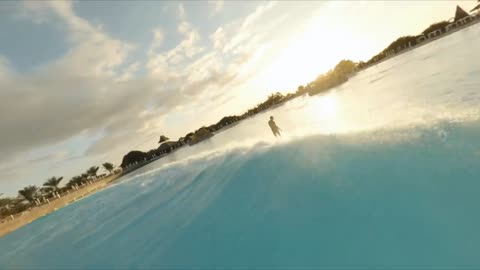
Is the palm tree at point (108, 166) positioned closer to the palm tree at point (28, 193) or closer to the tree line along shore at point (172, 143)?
the tree line along shore at point (172, 143)

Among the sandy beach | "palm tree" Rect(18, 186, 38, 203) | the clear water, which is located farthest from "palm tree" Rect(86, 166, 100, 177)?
the clear water

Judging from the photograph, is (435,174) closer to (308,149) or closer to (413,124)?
(413,124)

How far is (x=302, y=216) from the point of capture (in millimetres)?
6512

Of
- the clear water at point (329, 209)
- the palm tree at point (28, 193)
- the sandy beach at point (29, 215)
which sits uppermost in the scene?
the palm tree at point (28, 193)

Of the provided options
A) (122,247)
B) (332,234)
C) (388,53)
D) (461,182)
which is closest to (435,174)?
(461,182)

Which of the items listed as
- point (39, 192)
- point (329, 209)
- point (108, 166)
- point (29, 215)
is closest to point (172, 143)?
point (108, 166)

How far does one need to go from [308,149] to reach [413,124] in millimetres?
2924

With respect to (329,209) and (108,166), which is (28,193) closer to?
(108,166)

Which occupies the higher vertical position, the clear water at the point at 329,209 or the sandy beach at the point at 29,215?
the sandy beach at the point at 29,215

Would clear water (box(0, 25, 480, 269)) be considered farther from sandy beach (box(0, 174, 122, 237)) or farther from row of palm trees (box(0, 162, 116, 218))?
row of palm trees (box(0, 162, 116, 218))

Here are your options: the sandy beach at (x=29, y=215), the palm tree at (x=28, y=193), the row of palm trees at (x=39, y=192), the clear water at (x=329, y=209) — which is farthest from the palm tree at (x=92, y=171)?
the clear water at (x=329, y=209)

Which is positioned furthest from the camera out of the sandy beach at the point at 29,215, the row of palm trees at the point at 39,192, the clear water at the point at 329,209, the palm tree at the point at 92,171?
the palm tree at the point at 92,171

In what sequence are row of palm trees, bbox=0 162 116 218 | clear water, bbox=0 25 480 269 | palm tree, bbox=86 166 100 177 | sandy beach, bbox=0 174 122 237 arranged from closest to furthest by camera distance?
clear water, bbox=0 25 480 269, sandy beach, bbox=0 174 122 237, row of palm trees, bbox=0 162 116 218, palm tree, bbox=86 166 100 177

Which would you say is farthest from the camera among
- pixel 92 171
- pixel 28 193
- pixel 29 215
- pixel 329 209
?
pixel 92 171
